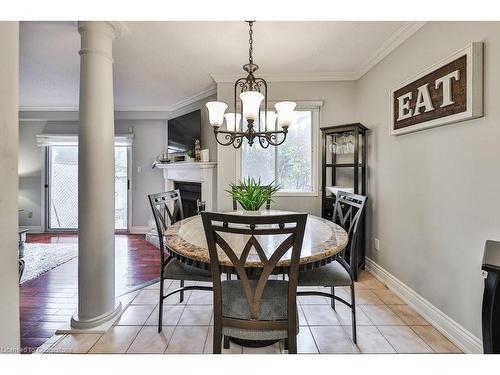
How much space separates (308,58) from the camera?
2756 mm

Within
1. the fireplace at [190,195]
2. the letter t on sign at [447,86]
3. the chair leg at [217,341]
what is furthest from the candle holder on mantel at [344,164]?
the chair leg at [217,341]

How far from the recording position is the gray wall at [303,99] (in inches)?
126

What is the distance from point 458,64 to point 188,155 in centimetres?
333

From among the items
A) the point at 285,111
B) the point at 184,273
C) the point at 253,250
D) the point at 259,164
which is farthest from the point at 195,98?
the point at 253,250

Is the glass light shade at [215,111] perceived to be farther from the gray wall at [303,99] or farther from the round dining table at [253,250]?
the gray wall at [303,99]

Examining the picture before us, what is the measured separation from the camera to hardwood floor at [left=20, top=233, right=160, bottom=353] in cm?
192

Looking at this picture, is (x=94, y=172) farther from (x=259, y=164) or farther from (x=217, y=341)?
(x=259, y=164)

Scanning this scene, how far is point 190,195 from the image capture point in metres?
4.01

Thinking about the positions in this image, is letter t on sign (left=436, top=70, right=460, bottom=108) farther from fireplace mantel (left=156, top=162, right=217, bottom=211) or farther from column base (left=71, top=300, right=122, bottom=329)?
column base (left=71, top=300, right=122, bottom=329)

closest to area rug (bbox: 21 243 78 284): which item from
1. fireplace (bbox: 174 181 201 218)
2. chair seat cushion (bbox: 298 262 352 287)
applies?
fireplace (bbox: 174 181 201 218)

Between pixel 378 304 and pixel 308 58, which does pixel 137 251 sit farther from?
pixel 308 58

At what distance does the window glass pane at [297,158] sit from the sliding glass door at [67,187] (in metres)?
3.26

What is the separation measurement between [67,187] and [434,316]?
602 cm

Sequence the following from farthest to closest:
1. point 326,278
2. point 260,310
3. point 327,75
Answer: point 327,75, point 326,278, point 260,310
